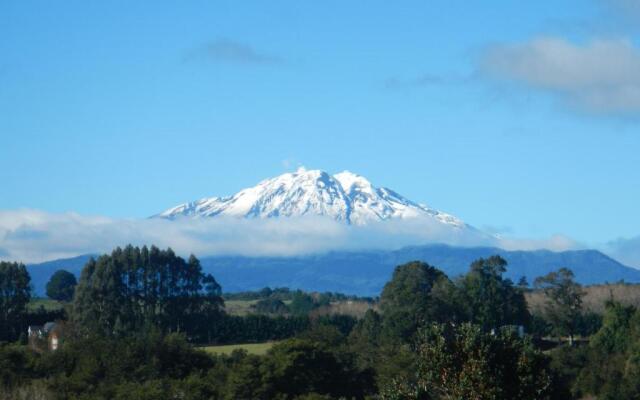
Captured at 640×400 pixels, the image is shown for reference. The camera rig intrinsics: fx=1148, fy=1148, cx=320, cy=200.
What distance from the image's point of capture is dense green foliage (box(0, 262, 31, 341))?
91.5 m

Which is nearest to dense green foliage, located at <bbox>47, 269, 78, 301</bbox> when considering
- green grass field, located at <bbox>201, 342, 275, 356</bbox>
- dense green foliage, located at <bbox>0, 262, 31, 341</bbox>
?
dense green foliage, located at <bbox>0, 262, 31, 341</bbox>

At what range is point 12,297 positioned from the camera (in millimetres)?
94812

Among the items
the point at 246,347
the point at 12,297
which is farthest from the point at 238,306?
the point at 246,347

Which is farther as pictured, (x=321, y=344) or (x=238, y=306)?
(x=238, y=306)

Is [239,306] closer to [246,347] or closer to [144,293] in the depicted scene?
[144,293]

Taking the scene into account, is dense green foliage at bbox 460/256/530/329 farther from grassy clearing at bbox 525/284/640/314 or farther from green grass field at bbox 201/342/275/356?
green grass field at bbox 201/342/275/356

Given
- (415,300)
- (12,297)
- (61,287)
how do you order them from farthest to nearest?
→ 1. (61,287)
2. (12,297)
3. (415,300)

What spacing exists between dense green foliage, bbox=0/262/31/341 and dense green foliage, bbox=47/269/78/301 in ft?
119

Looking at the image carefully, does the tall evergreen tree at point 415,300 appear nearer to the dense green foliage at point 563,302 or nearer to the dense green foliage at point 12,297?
the dense green foliage at point 563,302

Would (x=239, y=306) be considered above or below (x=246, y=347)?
above

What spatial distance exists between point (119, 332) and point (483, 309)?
27354 mm

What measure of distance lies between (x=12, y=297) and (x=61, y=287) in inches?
1788

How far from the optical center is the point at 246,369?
53.0 m

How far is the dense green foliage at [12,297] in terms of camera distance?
300 ft
